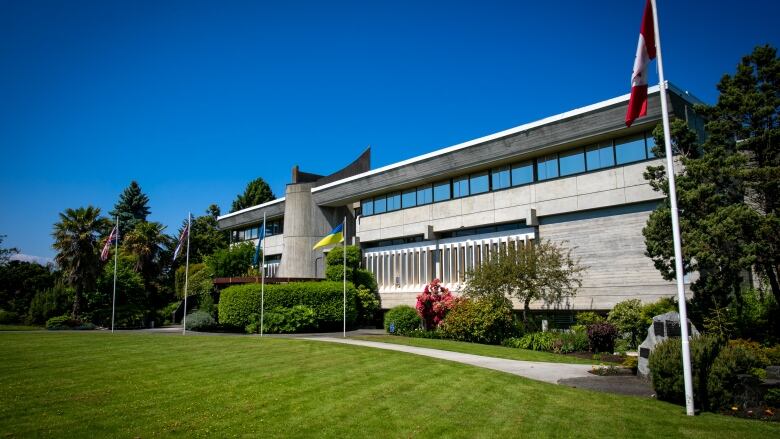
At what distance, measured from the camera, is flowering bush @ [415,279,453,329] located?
96.8 feet

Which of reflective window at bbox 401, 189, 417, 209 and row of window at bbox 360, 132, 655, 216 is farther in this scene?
reflective window at bbox 401, 189, 417, 209

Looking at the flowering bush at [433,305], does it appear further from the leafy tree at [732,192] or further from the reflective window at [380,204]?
the leafy tree at [732,192]

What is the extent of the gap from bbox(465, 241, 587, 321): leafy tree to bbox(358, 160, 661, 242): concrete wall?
2.70 m

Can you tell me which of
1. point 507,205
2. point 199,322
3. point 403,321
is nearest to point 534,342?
point 403,321

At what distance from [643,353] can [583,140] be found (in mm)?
14772

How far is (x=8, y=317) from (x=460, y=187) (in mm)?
36019

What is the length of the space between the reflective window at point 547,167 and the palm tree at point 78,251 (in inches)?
1254

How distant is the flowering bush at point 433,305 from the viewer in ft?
96.8

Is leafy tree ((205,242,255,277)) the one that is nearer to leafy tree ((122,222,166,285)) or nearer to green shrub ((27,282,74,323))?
leafy tree ((122,222,166,285))

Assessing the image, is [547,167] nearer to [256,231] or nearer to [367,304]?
[367,304]

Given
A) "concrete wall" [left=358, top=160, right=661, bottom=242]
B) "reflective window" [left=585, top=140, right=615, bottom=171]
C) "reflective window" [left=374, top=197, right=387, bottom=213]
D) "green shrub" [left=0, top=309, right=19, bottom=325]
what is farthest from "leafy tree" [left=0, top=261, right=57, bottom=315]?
"reflective window" [left=585, top=140, right=615, bottom=171]

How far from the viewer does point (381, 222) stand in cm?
4088

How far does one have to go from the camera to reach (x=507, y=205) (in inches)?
1220

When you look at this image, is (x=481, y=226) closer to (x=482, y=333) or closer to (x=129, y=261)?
(x=482, y=333)
